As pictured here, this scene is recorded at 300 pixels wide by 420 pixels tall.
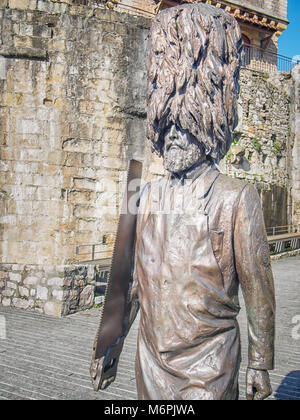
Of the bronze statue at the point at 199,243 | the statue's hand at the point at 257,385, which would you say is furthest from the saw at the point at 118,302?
the statue's hand at the point at 257,385

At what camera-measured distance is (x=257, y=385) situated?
6.01 feet

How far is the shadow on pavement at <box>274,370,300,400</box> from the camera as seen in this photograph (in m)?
4.04

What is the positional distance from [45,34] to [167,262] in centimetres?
831

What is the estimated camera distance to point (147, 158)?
988 cm

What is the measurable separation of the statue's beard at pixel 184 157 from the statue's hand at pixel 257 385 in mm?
846

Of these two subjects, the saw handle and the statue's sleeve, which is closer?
the statue's sleeve

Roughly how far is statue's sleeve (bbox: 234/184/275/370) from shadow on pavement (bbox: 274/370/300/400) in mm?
2450

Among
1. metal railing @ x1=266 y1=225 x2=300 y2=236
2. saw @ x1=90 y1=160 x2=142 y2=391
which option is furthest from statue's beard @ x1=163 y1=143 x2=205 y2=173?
metal railing @ x1=266 y1=225 x2=300 y2=236

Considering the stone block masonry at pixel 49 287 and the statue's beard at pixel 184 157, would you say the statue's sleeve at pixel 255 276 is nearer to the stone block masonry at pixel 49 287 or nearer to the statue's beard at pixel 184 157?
the statue's beard at pixel 184 157

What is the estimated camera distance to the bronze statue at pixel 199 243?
182cm

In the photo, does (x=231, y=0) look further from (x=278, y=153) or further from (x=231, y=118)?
(x=231, y=118)

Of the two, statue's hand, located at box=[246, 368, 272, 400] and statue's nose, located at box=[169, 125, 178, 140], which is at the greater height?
statue's nose, located at box=[169, 125, 178, 140]

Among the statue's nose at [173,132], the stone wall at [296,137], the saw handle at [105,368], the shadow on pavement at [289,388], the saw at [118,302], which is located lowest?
the shadow on pavement at [289,388]

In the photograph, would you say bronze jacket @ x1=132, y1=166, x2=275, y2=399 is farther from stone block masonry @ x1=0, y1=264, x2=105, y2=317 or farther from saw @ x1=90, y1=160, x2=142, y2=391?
stone block masonry @ x1=0, y1=264, x2=105, y2=317
